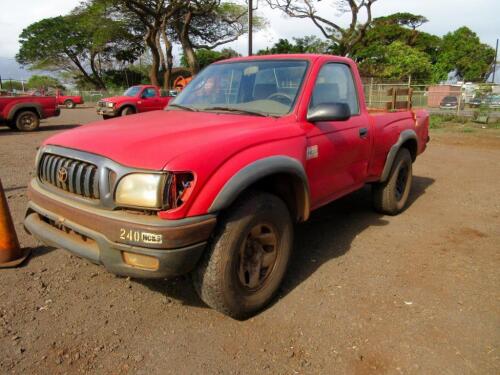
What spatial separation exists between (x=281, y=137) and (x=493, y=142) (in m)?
10.8

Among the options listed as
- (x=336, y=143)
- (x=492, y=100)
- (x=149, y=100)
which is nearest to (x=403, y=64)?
(x=492, y=100)

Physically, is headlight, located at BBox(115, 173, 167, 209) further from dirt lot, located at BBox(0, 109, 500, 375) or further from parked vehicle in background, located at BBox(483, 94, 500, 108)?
parked vehicle in background, located at BBox(483, 94, 500, 108)

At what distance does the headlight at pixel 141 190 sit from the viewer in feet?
7.15

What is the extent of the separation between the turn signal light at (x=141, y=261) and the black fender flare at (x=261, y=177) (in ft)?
1.38

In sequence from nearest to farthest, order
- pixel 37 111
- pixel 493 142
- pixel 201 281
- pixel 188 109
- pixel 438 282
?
pixel 201 281, pixel 438 282, pixel 188 109, pixel 493 142, pixel 37 111

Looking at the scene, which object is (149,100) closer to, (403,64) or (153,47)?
(153,47)

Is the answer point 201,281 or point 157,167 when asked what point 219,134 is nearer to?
point 157,167

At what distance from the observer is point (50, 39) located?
49125 mm

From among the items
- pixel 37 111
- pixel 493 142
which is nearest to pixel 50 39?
pixel 37 111

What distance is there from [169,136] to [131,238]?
696 mm

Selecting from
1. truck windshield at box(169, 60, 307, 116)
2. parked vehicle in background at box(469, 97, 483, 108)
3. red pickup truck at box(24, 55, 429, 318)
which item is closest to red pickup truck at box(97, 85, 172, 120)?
truck windshield at box(169, 60, 307, 116)

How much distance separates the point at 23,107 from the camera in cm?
1265

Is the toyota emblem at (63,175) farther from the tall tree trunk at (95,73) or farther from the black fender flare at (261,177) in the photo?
the tall tree trunk at (95,73)

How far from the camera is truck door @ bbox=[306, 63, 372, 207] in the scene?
3223mm
